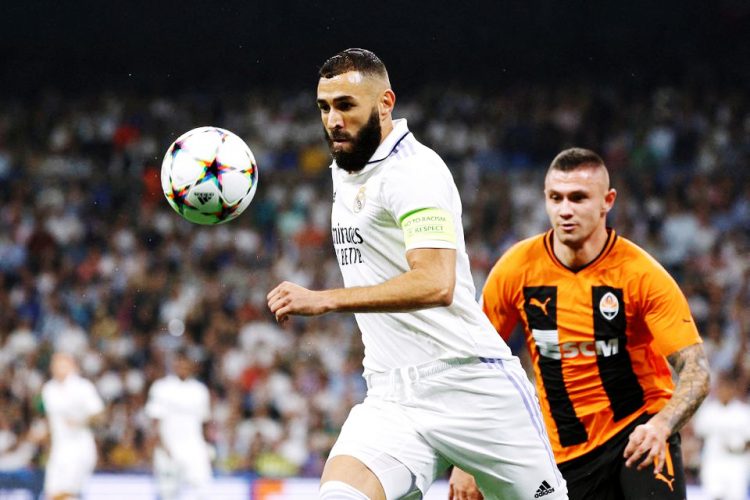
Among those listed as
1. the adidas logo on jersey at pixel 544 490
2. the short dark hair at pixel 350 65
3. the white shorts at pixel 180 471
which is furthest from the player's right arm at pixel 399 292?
the white shorts at pixel 180 471

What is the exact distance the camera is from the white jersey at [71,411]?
12.2 metres

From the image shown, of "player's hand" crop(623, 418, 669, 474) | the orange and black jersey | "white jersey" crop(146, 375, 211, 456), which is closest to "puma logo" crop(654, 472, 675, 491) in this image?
the orange and black jersey

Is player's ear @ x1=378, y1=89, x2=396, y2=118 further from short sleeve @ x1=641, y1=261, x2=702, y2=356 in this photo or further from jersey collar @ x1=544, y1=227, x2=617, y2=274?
short sleeve @ x1=641, y1=261, x2=702, y2=356

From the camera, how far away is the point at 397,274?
14.3 ft

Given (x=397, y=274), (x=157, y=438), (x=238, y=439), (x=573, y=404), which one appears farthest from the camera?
(x=238, y=439)

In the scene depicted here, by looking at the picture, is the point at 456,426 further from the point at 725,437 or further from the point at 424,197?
the point at 725,437

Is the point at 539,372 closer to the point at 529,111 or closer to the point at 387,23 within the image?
the point at 529,111

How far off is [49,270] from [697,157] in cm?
981

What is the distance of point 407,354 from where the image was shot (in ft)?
14.4

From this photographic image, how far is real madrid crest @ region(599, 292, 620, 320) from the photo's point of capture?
520 cm

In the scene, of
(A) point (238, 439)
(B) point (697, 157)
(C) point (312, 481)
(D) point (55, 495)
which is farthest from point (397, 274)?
(B) point (697, 157)

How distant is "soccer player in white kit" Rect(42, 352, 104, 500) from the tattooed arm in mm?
8384

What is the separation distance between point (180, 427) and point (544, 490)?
930 cm

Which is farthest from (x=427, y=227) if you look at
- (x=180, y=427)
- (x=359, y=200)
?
(x=180, y=427)
